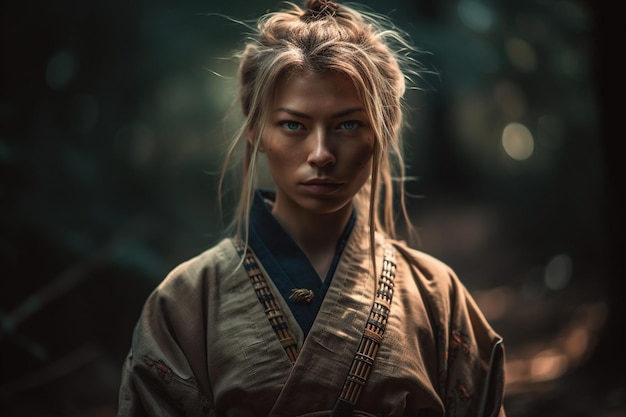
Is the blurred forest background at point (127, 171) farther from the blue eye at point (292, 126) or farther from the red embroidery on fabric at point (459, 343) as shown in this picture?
the blue eye at point (292, 126)

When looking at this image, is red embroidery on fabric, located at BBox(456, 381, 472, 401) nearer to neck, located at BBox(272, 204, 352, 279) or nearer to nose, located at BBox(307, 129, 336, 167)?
neck, located at BBox(272, 204, 352, 279)

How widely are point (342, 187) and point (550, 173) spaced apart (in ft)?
13.2

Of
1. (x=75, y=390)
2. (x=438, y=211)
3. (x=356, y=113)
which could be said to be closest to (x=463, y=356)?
(x=356, y=113)

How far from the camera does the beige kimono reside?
1627mm

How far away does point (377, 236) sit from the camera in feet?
6.44

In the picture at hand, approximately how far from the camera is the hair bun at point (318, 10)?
1823mm

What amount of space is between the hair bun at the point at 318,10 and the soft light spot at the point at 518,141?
340cm

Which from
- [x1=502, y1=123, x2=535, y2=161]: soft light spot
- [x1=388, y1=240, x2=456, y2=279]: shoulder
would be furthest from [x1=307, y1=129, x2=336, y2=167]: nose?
[x1=502, y1=123, x2=535, y2=161]: soft light spot

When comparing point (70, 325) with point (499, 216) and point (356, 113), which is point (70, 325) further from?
point (499, 216)

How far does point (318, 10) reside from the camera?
1851 millimetres

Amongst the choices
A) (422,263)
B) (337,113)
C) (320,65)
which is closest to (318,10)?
(320,65)

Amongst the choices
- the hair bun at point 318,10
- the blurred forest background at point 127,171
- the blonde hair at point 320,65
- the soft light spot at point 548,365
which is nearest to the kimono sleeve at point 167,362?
the blonde hair at point 320,65

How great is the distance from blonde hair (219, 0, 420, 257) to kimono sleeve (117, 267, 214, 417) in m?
0.26

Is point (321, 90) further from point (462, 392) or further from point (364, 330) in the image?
point (462, 392)
